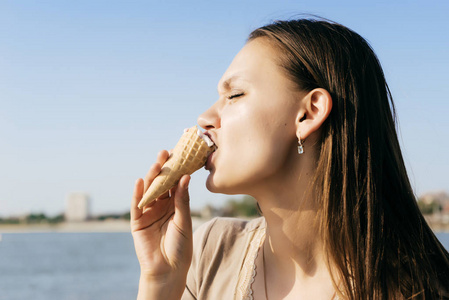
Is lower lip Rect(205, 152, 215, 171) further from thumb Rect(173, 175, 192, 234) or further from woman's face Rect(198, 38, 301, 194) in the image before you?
thumb Rect(173, 175, 192, 234)

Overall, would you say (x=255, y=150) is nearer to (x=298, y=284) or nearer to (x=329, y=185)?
(x=329, y=185)

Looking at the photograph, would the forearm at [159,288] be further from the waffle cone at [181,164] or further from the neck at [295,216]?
the neck at [295,216]

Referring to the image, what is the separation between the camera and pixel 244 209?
54062 mm

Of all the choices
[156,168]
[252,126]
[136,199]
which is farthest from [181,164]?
[252,126]

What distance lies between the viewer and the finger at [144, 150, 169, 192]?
9.06 feet

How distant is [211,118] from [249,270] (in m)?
1.10

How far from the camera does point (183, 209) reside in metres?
2.78

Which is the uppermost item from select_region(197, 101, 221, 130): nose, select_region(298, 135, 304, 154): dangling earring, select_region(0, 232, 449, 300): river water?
select_region(197, 101, 221, 130): nose

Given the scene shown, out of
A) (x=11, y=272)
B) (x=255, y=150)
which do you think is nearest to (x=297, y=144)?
(x=255, y=150)

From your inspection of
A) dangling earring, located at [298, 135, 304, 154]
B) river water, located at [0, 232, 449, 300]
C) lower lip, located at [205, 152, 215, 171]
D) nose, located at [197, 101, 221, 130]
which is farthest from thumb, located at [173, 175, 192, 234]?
river water, located at [0, 232, 449, 300]

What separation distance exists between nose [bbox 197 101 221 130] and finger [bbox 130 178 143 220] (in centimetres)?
55

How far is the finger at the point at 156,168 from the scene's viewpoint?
2762 millimetres

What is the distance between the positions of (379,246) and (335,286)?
14.2 inches

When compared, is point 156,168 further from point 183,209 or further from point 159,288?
point 159,288
